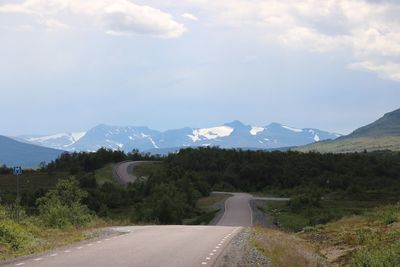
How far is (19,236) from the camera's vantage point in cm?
2416

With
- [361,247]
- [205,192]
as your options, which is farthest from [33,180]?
[361,247]

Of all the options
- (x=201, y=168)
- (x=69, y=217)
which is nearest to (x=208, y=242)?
(x=69, y=217)

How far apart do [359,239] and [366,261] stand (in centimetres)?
1063

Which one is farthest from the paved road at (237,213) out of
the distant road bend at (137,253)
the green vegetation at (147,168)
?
the green vegetation at (147,168)

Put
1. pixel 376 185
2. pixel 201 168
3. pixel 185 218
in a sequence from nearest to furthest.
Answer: pixel 185 218 < pixel 376 185 < pixel 201 168


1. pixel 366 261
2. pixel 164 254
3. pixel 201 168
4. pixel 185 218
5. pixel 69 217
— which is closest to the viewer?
pixel 366 261

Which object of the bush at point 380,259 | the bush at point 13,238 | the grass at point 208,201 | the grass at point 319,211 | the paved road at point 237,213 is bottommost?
the grass at point 319,211

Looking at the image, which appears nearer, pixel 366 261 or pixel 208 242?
pixel 366 261

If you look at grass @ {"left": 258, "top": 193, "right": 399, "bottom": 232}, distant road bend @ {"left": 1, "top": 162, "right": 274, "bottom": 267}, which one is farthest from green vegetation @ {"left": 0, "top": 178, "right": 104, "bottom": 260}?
grass @ {"left": 258, "top": 193, "right": 399, "bottom": 232}

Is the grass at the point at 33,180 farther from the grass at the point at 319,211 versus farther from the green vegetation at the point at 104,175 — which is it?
the grass at the point at 319,211

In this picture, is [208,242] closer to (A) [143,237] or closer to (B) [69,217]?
(A) [143,237]

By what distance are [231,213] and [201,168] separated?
8444 cm

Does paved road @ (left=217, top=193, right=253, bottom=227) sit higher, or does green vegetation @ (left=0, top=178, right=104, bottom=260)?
green vegetation @ (left=0, top=178, right=104, bottom=260)

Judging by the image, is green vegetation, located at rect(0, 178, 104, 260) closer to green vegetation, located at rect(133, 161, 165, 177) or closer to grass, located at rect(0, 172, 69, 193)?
grass, located at rect(0, 172, 69, 193)
